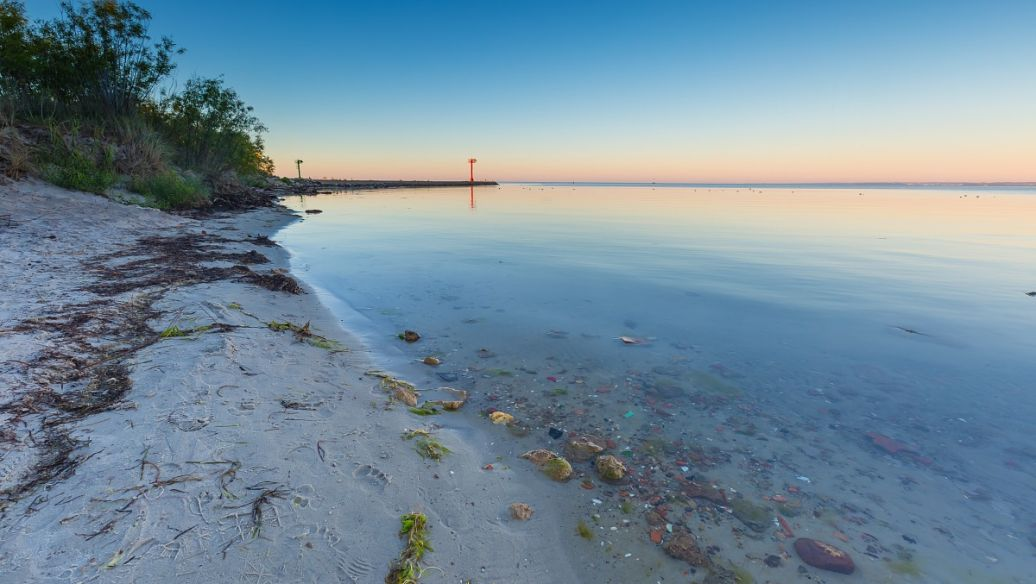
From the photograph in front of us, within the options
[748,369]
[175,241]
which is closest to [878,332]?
[748,369]

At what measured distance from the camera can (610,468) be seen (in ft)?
12.4

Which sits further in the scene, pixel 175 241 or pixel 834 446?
pixel 175 241

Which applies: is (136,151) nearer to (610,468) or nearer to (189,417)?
(189,417)

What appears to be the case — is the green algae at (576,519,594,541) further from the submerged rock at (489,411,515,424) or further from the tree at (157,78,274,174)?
the tree at (157,78,274,174)

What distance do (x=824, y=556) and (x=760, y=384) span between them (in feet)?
9.79

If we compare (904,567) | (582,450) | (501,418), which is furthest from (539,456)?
(904,567)

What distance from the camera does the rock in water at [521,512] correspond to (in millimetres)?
3229

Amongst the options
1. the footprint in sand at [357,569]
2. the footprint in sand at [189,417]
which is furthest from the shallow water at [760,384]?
the footprint in sand at [189,417]

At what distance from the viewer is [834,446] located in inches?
172

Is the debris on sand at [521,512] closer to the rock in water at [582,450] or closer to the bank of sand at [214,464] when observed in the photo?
the bank of sand at [214,464]

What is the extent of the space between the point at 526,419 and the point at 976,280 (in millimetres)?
13902

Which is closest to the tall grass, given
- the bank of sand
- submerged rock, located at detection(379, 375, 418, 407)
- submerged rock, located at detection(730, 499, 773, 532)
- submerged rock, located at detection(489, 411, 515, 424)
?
the bank of sand

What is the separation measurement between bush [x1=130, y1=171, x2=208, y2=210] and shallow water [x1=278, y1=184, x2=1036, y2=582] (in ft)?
30.9

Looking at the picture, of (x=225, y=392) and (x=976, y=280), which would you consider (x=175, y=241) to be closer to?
(x=225, y=392)
